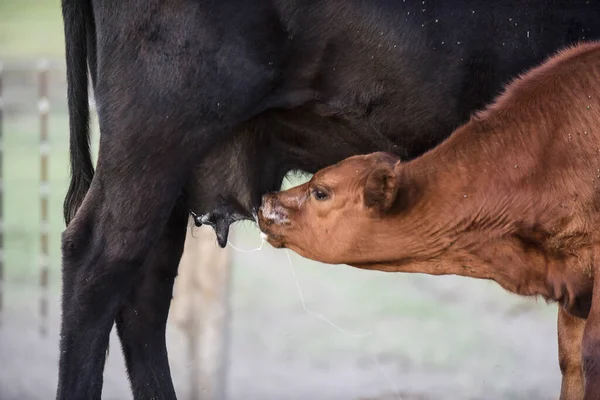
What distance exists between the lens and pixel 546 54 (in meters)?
4.82

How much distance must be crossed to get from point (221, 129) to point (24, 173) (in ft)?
34.0

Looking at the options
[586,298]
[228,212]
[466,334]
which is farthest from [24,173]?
[586,298]

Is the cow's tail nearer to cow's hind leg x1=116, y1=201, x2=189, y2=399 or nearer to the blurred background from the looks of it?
cow's hind leg x1=116, y1=201, x2=189, y2=399

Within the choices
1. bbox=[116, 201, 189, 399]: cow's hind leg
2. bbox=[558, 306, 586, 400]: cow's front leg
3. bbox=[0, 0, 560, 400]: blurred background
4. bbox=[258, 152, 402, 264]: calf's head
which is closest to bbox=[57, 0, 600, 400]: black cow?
bbox=[258, 152, 402, 264]: calf's head

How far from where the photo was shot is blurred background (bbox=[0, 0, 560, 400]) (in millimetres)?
7527

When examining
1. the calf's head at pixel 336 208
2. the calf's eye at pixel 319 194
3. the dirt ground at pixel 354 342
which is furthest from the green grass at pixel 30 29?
the calf's eye at pixel 319 194

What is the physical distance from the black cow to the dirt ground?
2868 mm

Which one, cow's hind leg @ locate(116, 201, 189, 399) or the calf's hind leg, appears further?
cow's hind leg @ locate(116, 201, 189, 399)

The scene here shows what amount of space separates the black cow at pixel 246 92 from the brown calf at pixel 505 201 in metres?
0.27

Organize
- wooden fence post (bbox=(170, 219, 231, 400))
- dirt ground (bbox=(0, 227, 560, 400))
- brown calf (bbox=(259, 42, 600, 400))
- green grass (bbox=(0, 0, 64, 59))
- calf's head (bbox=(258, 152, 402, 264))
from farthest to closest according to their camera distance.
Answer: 1. green grass (bbox=(0, 0, 64, 59))
2. dirt ground (bbox=(0, 227, 560, 400))
3. wooden fence post (bbox=(170, 219, 231, 400))
4. calf's head (bbox=(258, 152, 402, 264))
5. brown calf (bbox=(259, 42, 600, 400))

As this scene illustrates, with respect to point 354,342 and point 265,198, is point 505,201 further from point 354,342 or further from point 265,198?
point 354,342

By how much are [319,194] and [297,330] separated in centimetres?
470

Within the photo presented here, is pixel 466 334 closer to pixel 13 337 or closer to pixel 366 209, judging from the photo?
pixel 13 337

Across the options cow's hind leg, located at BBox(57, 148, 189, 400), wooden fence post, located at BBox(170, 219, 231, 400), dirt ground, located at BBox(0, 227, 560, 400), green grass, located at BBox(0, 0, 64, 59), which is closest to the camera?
cow's hind leg, located at BBox(57, 148, 189, 400)
